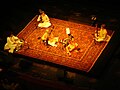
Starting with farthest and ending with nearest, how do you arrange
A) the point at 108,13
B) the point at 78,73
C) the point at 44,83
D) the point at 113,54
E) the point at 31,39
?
the point at 108,13
the point at 31,39
the point at 113,54
the point at 78,73
the point at 44,83

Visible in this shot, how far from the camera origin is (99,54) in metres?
6.48

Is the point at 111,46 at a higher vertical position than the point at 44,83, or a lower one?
higher

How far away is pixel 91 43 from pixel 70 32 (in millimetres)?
673

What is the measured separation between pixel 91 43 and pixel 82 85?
1.26 metres

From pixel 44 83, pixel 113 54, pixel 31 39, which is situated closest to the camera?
pixel 44 83

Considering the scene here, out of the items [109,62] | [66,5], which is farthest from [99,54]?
[66,5]

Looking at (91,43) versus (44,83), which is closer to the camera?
(44,83)

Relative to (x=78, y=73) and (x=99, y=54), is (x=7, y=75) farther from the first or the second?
(x=99, y=54)

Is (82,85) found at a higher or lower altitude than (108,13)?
lower

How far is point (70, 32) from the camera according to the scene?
286 inches

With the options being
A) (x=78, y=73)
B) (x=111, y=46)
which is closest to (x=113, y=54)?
(x=111, y=46)

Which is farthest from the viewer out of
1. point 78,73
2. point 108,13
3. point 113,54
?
point 108,13

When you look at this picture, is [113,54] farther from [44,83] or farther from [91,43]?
[44,83]

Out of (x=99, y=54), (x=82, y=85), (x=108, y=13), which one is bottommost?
(x=82, y=85)
